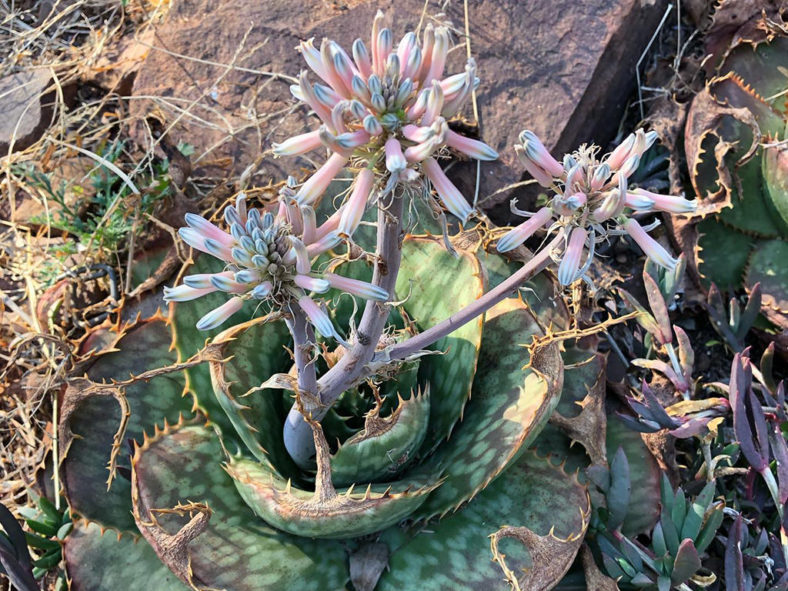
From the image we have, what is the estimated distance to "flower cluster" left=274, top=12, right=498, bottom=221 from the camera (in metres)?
1.03

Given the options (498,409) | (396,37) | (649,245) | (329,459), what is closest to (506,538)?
(498,409)

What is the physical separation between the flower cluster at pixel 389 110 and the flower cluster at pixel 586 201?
120mm

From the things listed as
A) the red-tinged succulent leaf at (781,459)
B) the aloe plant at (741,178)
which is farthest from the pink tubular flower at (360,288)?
the aloe plant at (741,178)

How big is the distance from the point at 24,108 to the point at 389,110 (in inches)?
93.1

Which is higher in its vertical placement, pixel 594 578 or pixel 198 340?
pixel 198 340

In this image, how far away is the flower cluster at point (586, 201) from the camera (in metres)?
1.11

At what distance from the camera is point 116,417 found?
6.18ft

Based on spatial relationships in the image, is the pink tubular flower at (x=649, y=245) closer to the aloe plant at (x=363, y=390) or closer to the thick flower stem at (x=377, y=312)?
the aloe plant at (x=363, y=390)

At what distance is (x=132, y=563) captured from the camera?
1740mm

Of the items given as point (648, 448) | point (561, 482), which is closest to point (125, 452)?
point (561, 482)

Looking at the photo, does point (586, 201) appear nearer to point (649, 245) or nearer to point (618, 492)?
point (649, 245)

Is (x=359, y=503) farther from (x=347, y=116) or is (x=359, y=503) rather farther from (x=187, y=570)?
(x=347, y=116)

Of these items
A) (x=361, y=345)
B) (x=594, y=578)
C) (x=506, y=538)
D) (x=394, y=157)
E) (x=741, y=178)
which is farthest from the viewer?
(x=741, y=178)

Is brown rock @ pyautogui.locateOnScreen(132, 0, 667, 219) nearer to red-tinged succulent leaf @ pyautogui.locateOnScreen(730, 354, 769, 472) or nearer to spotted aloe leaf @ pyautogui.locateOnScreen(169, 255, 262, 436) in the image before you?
spotted aloe leaf @ pyautogui.locateOnScreen(169, 255, 262, 436)
